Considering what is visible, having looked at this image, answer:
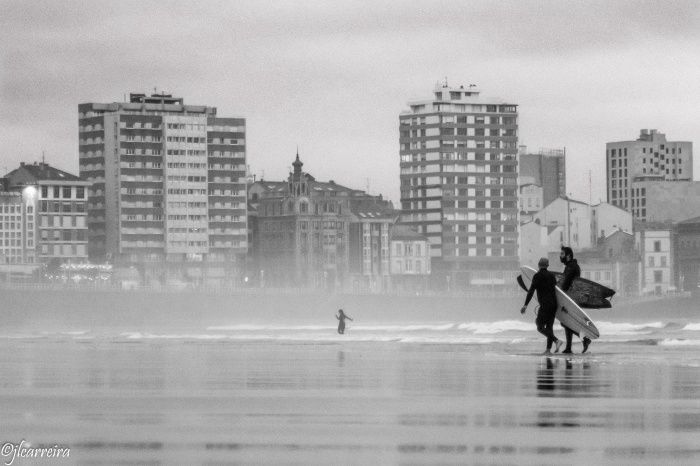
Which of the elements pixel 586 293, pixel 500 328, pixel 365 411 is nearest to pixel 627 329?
pixel 500 328

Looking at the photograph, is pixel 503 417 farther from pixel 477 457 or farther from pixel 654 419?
pixel 477 457

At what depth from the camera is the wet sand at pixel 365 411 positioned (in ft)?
43.6

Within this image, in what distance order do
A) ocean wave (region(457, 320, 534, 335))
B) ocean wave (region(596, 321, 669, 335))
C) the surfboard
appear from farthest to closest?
ocean wave (region(457, 320, 534, 335)) → ocean wave (region(596, 321, 669, 335)) → the surfboard

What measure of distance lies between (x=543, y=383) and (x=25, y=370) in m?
8.96

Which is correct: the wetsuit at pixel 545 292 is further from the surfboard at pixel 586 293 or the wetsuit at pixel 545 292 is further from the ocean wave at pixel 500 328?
the ocean wave at pixel 500 328

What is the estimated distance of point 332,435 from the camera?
14.6 m

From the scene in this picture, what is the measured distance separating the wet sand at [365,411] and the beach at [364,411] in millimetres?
19

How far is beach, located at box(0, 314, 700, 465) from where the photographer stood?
1328cm

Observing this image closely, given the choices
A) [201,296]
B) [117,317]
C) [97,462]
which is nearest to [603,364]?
[97,462]

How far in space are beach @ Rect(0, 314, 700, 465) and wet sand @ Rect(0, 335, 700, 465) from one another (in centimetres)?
2
